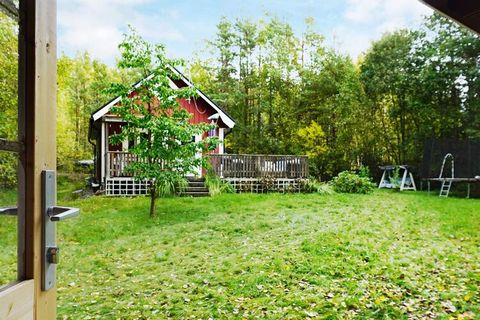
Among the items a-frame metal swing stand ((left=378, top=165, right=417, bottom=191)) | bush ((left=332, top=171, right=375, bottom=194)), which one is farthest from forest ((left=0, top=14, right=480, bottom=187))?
bush ((left=332, top=171, right=375, bottom=194))

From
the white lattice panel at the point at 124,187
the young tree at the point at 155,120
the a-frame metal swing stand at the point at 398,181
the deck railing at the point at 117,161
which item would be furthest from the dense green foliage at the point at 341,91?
the young tree at the point at 155,120

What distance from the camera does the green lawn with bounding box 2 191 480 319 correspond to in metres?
2.95

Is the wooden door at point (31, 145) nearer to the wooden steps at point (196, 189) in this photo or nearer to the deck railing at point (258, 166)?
the wooden steps at point (196, 189)

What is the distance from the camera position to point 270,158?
32.0 feet

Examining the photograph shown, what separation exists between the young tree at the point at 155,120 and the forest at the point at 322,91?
403cm

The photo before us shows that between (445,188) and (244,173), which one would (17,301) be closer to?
(244,173)

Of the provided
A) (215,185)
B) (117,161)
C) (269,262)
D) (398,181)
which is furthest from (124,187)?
(398,181)

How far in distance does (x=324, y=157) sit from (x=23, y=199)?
12011 mm

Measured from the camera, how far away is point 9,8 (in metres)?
0.74

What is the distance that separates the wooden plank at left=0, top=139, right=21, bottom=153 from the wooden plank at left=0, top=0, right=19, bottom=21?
9.8 inches

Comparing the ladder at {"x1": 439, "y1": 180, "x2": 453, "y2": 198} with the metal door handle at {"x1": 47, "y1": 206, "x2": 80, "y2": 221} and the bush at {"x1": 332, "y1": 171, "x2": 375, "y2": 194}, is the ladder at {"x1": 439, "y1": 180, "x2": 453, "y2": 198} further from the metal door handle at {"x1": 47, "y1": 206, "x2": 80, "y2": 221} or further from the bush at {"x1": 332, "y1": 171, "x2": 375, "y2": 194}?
the metal door handle at {"x1": 47, "y1": 206, "x2": 80, "y2": 221}

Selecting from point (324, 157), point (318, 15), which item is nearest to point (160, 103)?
point (324, 157)

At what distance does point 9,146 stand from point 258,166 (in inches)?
351

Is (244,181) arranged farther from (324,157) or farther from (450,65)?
(450,65)
